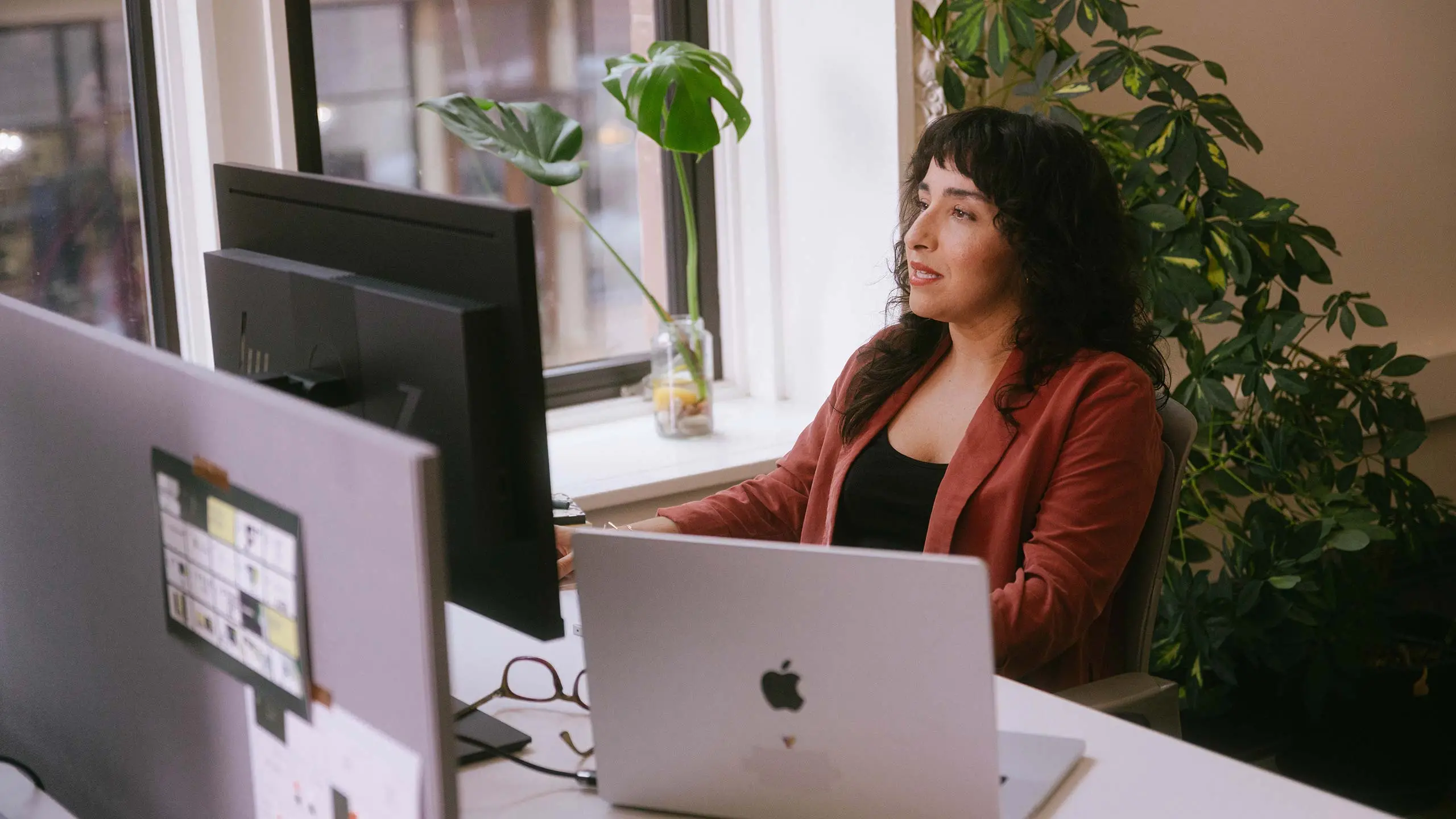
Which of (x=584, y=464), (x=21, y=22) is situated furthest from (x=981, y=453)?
(x=21, y=22)

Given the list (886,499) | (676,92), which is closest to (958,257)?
(886,499)

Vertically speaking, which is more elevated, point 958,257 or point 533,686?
point 958,257

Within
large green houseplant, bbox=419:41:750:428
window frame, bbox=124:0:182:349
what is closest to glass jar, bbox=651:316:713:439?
large green houseplant, bbox=419:41:750:428

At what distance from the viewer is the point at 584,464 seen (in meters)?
2.48

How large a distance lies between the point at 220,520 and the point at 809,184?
199 centimetres

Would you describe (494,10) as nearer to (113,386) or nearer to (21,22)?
(21,22)

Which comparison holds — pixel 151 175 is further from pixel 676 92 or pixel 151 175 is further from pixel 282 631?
pixel 282 631

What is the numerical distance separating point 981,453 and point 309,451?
1.10 m

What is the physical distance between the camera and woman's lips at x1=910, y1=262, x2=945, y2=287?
177cm

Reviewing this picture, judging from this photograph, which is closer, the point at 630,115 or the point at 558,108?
the point at 630,115

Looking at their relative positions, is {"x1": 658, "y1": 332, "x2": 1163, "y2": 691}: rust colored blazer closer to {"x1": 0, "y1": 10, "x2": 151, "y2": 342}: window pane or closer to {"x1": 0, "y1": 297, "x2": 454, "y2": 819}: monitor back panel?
{"x1": 0, "y1": 297, "x2": 454, "y2": 819}: monitor back panel

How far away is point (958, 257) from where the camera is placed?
175 centimetres

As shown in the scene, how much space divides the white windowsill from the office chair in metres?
0.82

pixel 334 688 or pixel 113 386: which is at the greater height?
pixel 113 386
